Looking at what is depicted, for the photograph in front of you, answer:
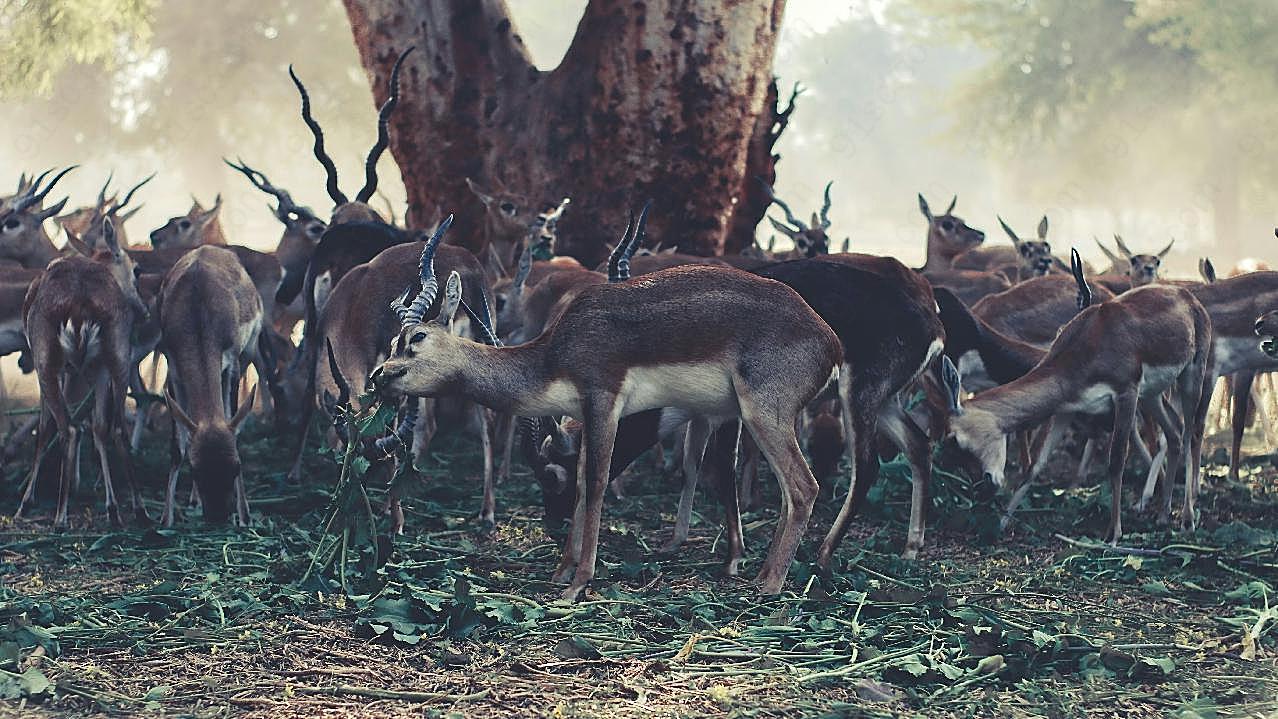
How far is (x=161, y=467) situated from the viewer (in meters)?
9.22

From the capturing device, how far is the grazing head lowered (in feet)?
45.9

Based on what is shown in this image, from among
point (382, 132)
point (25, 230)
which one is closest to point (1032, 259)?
point (382, 132)

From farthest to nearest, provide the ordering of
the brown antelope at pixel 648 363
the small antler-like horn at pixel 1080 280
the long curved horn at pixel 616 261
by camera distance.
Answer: the small antler-like horn at pixel 1080 280, the long curved horn at pixel 616 261, the brown antelope at pixel 648 363

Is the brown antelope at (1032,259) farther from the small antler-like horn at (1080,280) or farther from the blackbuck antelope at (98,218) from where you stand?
the blackbuck antelope at (98,218)

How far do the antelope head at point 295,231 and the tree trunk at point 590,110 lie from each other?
3.46ft

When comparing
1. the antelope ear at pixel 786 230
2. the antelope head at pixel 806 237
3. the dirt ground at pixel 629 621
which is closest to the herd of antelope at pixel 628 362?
the dirt ground at pixel 629 621

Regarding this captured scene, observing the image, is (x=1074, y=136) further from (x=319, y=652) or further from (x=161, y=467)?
(x=319, y=652)

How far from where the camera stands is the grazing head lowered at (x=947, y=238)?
1398 centimetres

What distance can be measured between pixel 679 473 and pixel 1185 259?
3937 cm

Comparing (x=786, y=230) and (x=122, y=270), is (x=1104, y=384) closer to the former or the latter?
(x=786, y=230)

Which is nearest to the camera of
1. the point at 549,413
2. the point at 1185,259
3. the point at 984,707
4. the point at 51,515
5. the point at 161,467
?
the point at 984,707

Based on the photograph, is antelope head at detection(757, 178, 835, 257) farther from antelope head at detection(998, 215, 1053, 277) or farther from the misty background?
the misty background

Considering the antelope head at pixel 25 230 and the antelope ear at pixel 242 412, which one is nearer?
the antelope ear at pixel 242 412

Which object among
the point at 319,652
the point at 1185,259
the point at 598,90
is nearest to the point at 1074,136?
the point at 1185,259
